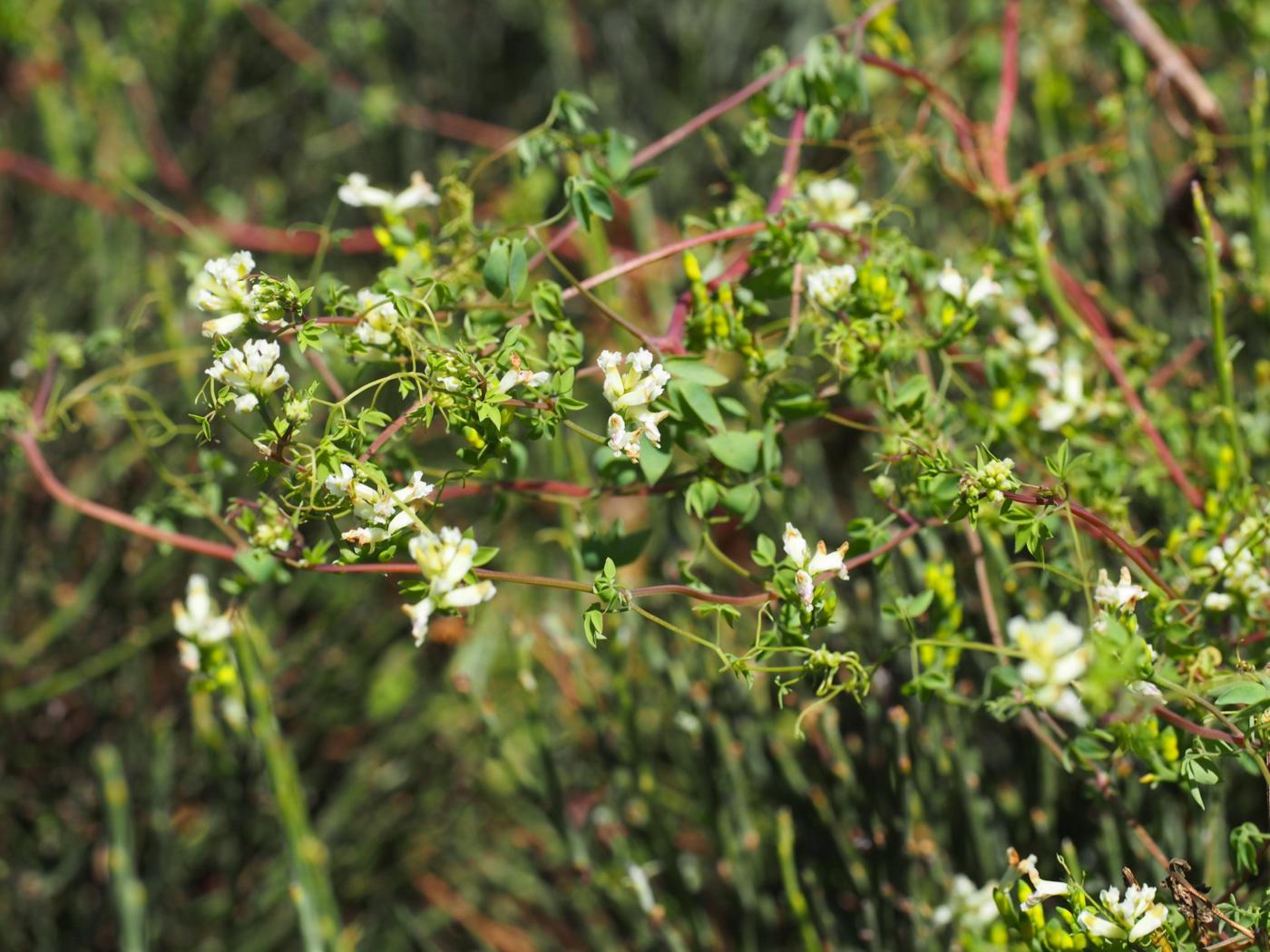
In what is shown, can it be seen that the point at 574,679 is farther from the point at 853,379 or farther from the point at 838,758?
the point at 853,379

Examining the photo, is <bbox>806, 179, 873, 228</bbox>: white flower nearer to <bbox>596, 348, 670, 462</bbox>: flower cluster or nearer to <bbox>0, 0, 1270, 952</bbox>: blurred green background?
<bbox>0, 0, 1270, 952</bbox>: blurred green background

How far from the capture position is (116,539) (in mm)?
1122

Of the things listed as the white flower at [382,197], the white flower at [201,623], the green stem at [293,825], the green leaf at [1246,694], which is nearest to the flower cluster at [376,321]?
the white flower at [382,197]

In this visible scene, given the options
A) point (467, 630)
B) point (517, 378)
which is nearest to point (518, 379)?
point (517, 378)

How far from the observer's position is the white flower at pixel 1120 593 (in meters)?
0.55

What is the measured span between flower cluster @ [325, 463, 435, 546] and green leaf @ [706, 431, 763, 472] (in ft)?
0.56

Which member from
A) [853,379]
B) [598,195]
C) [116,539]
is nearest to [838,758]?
[853,379]

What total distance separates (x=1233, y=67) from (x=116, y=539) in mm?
1263

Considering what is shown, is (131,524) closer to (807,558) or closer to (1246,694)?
(807,558)

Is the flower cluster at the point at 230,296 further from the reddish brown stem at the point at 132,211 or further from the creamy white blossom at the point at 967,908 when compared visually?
the reddish brown stem at the point at 132,211

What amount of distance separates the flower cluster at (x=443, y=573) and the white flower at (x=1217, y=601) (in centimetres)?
40

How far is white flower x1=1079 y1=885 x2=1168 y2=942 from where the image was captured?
21.4 inches

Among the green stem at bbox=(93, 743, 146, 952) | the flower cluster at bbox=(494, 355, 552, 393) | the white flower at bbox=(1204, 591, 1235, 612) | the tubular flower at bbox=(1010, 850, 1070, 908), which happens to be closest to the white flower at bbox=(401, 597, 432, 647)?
the flower cluster at bbox=(494, 355, 552, 393)

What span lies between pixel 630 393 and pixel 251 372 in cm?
18
